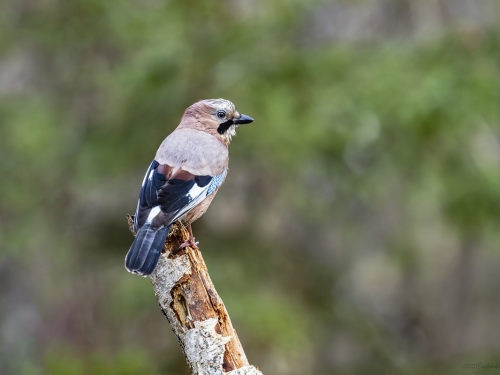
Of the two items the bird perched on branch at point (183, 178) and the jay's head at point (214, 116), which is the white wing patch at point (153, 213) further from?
the jay's head at point (214, 116)

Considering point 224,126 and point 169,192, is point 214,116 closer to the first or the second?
point 224,126

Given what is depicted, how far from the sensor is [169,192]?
395cm

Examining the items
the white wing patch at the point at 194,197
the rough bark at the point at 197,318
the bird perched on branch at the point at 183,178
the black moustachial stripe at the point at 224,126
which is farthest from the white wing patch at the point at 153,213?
the black moustachial stripe at the point at 224,126

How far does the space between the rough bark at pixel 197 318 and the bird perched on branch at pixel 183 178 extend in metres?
0.11

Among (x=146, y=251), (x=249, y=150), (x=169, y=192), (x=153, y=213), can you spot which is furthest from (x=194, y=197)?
(x=249, y=150)

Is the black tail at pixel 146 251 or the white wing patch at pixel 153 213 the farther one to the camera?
the white wing patch at pixel 153 213

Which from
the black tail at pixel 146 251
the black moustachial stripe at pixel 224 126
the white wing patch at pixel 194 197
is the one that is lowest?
the black tail at pixel 146 251

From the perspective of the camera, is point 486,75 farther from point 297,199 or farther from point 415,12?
point 415,12

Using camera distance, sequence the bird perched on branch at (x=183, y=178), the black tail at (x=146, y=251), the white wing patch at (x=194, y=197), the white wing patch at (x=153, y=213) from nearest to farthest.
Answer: the black tail at (x=146, y=251) < the bird perched on branch at (x=183, y=178) < the white wing patch at (x=153, y=213) < the white wing patch at (x=194, y=197)

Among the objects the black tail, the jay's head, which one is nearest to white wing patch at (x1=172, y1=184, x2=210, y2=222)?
the black tail

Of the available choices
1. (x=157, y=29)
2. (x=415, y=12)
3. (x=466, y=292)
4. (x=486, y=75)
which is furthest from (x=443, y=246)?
(x=157, y=29)

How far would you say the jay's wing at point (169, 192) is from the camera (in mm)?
3732

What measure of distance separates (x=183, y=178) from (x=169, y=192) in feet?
0.71

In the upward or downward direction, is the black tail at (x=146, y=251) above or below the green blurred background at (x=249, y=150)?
below
